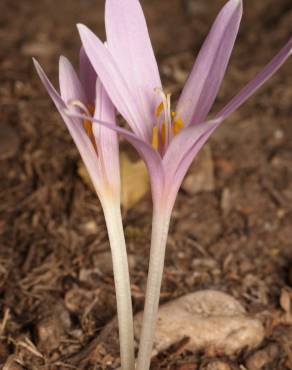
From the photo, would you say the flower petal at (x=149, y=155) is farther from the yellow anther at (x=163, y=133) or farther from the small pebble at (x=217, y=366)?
the small pebble at (x=217, y=366)

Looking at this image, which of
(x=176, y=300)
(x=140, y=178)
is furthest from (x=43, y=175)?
(x=176, y=300)

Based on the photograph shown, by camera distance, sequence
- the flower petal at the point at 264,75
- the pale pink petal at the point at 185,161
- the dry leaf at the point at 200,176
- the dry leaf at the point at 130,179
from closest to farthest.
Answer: the flower petal at the point at 264,75 < the pale pink petal at the point at 185,161 < the dry leaf at the point at 130,179 < the dry leaf at the point at 200,176

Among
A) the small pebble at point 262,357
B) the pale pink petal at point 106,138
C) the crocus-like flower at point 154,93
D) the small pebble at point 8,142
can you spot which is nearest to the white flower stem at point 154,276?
the crocus-like flower at point 154,93

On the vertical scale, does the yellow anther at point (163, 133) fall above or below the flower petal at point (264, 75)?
below

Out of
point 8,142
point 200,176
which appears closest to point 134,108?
point 200,176

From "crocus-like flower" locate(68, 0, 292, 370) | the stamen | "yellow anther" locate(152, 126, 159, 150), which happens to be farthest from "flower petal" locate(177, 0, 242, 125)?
the stamen

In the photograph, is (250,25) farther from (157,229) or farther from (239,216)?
(157,229)
